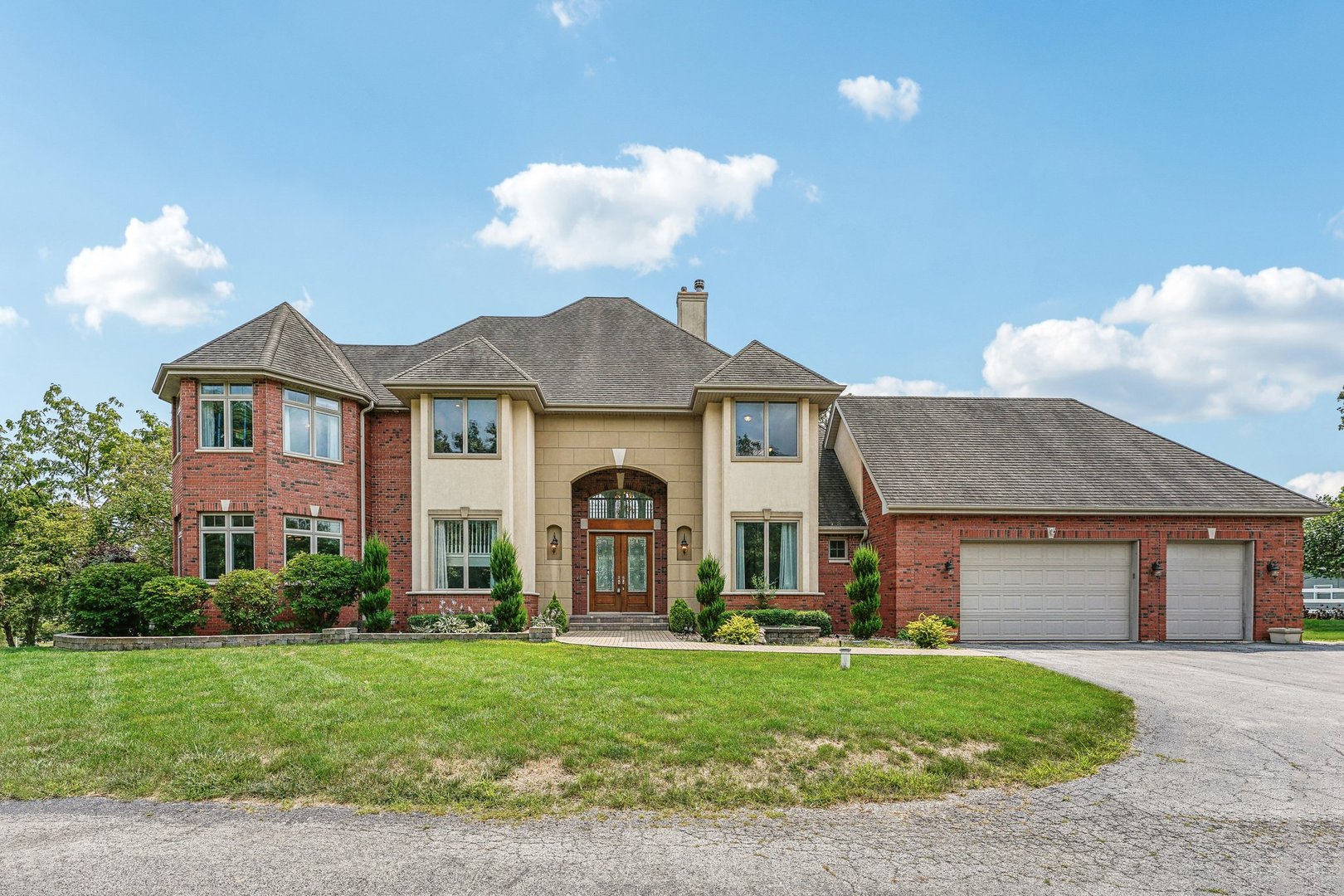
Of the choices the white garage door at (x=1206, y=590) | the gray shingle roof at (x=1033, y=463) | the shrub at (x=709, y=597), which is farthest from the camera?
the white garage door at (x=1206, y=590)

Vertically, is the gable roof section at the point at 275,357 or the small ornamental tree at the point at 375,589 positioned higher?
the gable roof section at the point at 275,357

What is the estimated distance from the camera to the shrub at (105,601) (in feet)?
45.0

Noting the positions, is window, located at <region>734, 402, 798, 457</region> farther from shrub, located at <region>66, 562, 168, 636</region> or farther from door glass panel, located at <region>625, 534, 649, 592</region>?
shrub, located at <region>66, 562, 168, 636</region>

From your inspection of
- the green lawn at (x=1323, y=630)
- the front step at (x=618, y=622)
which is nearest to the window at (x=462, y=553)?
the front step at (x=618, y=622)

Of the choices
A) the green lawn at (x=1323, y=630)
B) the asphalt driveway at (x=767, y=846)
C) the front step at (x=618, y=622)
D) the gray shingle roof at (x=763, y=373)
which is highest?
the gray shingle roof at (x=763, y=373)

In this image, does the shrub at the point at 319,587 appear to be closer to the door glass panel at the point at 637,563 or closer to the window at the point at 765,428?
the door glass panel at the point at 637,563

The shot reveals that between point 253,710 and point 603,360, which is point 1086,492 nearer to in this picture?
point 603,360

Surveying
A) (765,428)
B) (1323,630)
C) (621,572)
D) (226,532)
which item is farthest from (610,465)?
(1323,630)

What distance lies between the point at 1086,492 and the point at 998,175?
7549 mm

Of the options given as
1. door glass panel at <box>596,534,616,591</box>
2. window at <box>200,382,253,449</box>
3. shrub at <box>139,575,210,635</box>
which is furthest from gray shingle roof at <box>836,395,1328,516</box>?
shrub at <box>139,575,210,635</box>

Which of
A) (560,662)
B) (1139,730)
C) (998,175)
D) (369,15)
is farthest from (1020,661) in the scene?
(369,15)

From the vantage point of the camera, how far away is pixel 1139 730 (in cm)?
779

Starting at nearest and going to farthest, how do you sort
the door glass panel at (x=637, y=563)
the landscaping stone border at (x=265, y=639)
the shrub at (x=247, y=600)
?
the landscaping stone border at (x=265, y=639) < the shrub at (x=247, y=600) < the door glass panel at (x=637, y=563)

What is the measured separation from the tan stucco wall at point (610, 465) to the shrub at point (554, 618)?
1067mm
